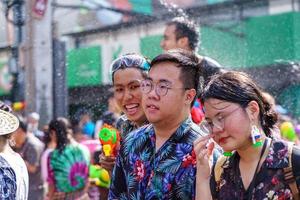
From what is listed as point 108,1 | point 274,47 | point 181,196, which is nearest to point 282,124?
point 274,47

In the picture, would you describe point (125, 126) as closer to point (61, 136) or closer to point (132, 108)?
point (132, 108)

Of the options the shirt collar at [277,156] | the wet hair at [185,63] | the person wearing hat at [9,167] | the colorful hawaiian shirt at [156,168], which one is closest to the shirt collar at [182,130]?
the colorful hawaiian shirt at [156,168]

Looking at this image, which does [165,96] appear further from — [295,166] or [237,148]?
[295,166]

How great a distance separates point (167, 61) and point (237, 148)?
20.5 inches

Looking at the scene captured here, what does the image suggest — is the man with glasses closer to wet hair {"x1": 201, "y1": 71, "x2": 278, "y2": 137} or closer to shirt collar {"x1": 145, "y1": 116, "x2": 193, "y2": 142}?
shirt collar {"x1": 145, "y1": 116, "x2": 193, "y2": 142}

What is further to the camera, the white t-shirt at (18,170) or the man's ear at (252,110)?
the white t-shirt at (18,170)

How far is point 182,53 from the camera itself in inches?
115

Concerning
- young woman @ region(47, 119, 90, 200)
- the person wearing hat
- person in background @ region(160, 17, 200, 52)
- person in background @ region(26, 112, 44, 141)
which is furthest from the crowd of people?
person in background @ region(26, 112, 44, 141)

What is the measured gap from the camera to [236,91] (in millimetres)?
2625

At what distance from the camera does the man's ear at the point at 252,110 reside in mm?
2619

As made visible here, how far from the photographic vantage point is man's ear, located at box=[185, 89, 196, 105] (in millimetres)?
2897

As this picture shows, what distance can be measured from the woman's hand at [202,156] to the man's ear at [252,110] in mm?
185

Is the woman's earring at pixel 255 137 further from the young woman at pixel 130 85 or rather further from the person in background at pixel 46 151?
the person in background at pixel 46 151

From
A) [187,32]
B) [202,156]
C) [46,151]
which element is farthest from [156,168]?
[46,151]
